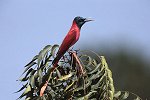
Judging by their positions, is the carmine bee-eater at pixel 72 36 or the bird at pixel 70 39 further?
the carmine bee-eater at pixel 72 36

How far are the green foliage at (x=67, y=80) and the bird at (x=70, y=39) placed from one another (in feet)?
0.11

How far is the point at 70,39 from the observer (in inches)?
224

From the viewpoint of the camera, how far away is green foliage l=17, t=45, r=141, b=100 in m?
4.89

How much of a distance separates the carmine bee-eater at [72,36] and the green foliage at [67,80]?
132mm

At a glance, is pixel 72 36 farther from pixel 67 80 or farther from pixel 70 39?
pixel 67 80

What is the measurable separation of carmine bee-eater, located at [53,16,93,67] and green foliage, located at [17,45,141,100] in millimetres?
132

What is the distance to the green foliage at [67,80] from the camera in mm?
4895

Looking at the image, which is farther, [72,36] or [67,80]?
[72,36]

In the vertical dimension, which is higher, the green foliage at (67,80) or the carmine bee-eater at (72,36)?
the carmine bee-eater at (72,36)

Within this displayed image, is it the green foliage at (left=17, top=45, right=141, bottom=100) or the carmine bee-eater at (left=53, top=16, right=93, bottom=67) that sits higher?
the carmine bee-eater at (left=53, top=16, right=93, bottom=67)

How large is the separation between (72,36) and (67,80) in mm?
893

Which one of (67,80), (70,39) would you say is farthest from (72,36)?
(67,80)

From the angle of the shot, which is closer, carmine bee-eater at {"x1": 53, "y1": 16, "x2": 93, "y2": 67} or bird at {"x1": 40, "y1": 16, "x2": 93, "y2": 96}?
bird at {"x1": 40, "y1": 16, "x2": 93, "y2": 96}

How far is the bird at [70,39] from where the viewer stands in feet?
16.4
